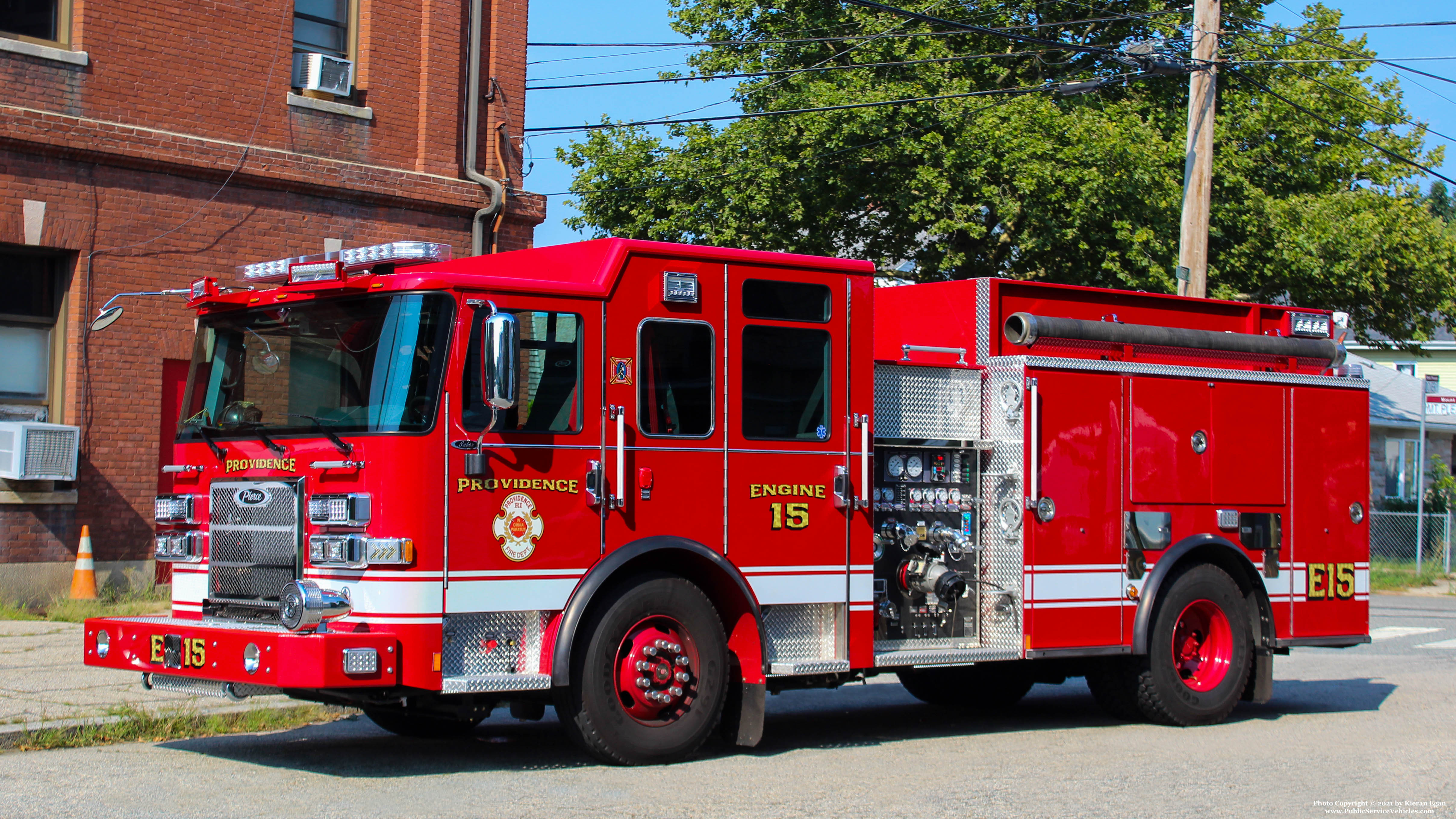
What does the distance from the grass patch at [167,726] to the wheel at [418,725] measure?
575 mm

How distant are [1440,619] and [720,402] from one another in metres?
15.8

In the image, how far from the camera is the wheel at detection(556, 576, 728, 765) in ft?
24.4

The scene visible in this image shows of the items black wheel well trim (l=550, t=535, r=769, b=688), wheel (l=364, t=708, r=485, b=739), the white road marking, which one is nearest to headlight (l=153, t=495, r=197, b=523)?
wheel (l=364, t=708, r=485, b=739)

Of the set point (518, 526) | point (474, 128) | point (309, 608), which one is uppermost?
point (474, 128)

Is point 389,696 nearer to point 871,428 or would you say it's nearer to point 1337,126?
point 871,428

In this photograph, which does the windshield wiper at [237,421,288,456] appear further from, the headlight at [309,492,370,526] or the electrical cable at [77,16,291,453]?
the electrical cable at [77,16,291,453]

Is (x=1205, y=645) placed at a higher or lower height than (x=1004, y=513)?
lower

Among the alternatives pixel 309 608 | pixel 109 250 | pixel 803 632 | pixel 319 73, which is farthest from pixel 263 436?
pixel 319 73

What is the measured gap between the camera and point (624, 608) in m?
7.56

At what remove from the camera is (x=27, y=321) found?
46.0ft

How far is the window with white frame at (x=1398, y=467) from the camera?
117 ft

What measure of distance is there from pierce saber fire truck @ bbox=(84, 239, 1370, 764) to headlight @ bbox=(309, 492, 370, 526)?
18 mm

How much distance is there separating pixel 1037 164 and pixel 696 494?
15349 mm

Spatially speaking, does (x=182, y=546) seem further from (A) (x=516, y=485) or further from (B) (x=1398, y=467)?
(B) (x=1398, y=467)
